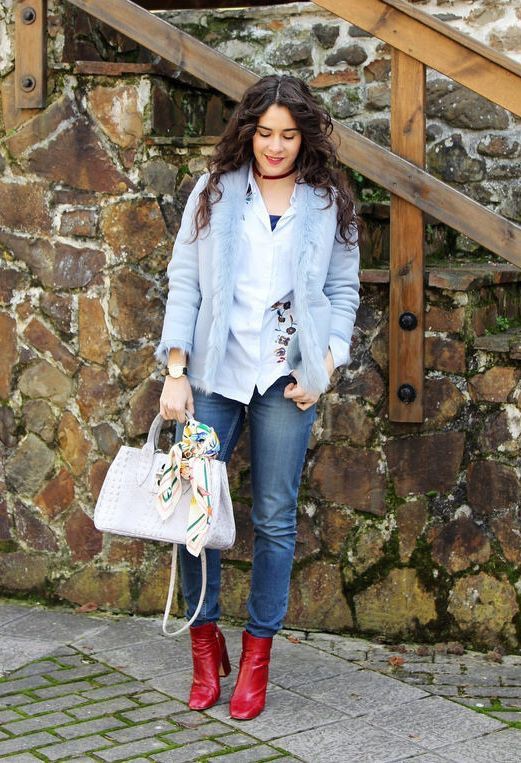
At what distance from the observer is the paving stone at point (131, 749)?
3.37m

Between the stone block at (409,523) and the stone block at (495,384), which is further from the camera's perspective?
the stone block at (409,523)

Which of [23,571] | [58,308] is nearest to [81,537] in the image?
[23,571]

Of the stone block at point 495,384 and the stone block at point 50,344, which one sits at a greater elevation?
the stone block at point 50,344

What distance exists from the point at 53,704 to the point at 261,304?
4.51 feet

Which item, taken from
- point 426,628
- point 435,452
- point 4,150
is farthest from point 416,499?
point 4,150

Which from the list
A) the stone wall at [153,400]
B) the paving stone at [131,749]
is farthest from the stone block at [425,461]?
the paving stone at [131,749]

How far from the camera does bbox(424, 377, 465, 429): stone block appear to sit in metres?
4.24

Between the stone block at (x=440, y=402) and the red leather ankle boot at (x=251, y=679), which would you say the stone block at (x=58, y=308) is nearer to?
the stone block at (x=440, y=402)

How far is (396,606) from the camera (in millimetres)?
4359

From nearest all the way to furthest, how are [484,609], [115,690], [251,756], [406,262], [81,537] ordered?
1. [251,756]
2. [115,690]
3. [406,262]
4. [484,609]
5. [81,537]

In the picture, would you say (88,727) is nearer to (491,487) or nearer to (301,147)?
(491,487)

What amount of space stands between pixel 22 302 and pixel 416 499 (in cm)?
166

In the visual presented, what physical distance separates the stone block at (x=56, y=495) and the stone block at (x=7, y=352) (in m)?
0.39

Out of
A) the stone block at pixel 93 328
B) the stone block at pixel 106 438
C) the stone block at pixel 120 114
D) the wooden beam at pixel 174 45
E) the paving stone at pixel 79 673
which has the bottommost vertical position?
the paving stone at pixel 79 673
